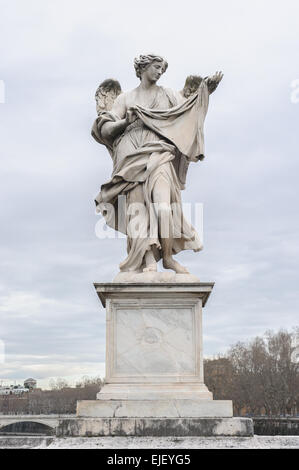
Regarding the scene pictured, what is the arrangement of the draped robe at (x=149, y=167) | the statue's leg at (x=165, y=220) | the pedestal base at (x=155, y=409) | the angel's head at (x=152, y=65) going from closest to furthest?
1. the pedestal base at (x=155, y=409)
2. the statue's leg at (x=165, y=220)
3. the draped robe at (x=149, y=167)
4. the angel's head at (x=152, y=65)

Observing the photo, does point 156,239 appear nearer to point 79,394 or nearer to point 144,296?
point 144,296

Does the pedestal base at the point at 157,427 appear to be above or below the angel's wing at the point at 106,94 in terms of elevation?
below

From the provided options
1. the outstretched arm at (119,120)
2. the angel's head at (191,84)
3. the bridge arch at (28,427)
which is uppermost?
the angel's head at (191,84)

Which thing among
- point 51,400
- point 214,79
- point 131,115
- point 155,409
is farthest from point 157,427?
point 51,400

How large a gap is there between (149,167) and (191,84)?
1869 mm

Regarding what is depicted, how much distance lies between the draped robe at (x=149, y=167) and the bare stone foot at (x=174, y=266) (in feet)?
0.49

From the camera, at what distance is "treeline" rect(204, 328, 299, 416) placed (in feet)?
215

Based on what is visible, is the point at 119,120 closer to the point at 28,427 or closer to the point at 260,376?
the point at 260,376

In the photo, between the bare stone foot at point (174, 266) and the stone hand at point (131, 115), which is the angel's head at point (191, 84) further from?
the bare stone foot at point (174, 266)

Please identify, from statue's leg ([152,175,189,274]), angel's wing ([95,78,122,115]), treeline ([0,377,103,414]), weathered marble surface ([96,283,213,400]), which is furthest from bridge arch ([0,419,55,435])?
weathered marble surface ([96,283,213,400])

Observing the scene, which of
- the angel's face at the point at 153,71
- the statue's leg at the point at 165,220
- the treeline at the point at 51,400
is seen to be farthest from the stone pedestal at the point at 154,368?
the treeline at the point at 51,400

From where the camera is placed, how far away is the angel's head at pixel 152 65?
8820mm

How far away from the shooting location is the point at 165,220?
8.01 meters

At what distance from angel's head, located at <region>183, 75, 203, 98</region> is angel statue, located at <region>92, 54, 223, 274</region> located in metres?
0.17
